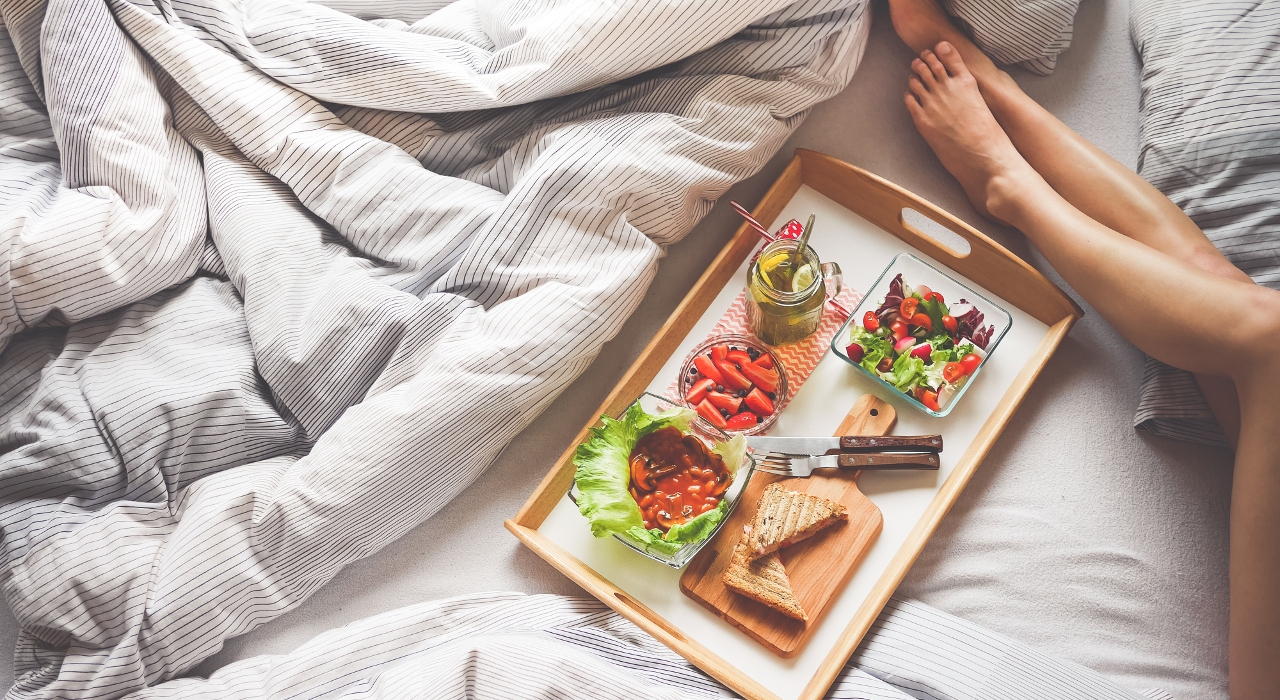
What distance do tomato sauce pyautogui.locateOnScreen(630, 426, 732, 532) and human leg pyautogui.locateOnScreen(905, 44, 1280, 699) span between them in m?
0.57

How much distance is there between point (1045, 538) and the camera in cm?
99

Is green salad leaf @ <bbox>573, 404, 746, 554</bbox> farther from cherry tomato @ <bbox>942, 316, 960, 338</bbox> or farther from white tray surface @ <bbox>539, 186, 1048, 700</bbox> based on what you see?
cherry tomato @ <bbox>942, 316, 960, 338</bbox>

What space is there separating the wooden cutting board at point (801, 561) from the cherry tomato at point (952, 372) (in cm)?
9

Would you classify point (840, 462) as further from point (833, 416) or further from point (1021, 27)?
point (1021, 27)

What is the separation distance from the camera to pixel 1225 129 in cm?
104

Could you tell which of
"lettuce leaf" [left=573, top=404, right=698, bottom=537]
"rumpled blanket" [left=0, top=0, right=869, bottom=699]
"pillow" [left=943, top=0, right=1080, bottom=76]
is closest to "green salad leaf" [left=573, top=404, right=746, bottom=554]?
"lettuce leaf" [left=573, top=404, right=698, bottom=537]

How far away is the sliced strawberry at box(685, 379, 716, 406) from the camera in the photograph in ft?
3.33

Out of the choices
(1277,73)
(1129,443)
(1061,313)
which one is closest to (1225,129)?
(1277,73)

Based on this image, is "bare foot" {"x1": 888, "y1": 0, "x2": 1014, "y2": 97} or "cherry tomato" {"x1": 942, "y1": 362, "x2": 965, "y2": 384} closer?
"cherry tomato" {"x1": 942, "y1": 362, "x2": 965, "y2": 384}

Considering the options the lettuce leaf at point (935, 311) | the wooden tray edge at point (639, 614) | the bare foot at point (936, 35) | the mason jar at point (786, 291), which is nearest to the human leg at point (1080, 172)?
the bare foot at point (936, 35)

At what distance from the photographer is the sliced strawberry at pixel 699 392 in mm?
1016

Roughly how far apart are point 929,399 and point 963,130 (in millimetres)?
450

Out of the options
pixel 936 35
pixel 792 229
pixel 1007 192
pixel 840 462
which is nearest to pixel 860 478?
pixel 840 462

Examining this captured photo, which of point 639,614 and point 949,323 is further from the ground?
point 949,323
